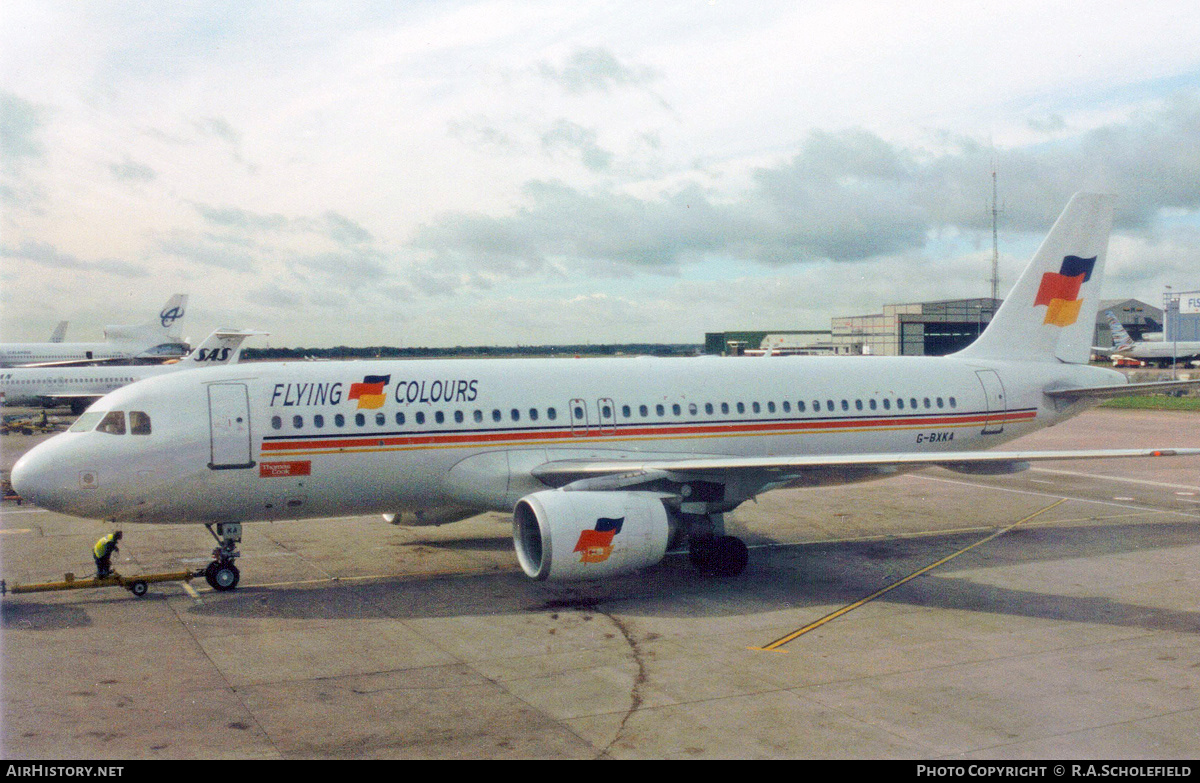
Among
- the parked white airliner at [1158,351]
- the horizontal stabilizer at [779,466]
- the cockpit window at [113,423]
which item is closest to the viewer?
the cockpit window at [113,423]

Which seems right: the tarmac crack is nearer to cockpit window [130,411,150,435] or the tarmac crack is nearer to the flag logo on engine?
the flag logo on engine

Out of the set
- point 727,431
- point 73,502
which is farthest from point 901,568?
point 73,502

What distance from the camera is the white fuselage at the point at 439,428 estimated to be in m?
16.5

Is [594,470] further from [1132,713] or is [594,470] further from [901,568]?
[1132,713]

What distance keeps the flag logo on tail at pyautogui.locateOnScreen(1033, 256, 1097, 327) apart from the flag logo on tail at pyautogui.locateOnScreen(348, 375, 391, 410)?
683 inches

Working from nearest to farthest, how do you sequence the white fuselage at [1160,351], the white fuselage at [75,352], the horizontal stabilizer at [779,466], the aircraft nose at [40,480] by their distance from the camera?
the aircraft nose at [40,480] < the horizontal stabilizer at [779,466] < the white fuselage at [75,352] < the white fuselage at [1160,351]

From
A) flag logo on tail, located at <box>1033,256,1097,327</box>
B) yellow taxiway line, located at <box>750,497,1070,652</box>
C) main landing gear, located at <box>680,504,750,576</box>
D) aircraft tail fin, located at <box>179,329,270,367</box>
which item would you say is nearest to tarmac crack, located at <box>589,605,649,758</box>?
yellow taxiway line, located at <box>750,497,1070,652</box>

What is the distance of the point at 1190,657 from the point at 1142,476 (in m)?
21.8

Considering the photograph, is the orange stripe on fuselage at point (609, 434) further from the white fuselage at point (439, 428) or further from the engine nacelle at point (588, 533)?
the engine nacelle at point (588, 533)

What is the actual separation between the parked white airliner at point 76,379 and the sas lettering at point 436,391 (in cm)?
3812

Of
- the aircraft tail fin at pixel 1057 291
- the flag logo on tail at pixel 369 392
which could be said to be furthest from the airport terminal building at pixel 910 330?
the flag logo on tail at pixel 369 392

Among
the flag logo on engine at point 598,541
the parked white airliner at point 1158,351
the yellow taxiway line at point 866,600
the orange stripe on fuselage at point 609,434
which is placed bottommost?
the yellow taxiway line at point 866,600

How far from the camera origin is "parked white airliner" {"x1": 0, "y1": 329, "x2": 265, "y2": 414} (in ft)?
174

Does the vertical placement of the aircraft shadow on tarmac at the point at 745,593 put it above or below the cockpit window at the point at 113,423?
below
